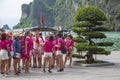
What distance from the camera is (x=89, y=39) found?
21.4 m

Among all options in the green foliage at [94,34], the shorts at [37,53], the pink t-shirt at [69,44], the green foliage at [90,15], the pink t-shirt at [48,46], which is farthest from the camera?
the green foliage at [90,15]

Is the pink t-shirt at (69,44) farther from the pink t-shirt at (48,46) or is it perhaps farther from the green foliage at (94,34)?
the pink t-shirt at (48,46)

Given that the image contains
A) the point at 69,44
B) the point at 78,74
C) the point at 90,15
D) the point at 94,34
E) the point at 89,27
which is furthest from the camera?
the point at 89,27

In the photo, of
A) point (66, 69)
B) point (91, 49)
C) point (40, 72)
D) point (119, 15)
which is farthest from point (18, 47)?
point (119, 15)

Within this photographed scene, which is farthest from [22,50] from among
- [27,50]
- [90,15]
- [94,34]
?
[90,15]

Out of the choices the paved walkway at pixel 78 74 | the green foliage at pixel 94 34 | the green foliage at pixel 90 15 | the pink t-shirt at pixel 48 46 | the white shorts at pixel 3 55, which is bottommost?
the paved walkway at pixel 78 74

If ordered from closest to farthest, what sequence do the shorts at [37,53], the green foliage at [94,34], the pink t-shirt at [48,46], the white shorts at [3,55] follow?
the white shorts at [3,55]
the pink t-shirt at [48,46]
the shorts at [37,53]
the green foliage at [94,34]

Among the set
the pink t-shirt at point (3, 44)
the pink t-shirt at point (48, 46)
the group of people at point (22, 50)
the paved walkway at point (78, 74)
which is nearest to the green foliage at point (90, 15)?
the group of people at point (22, 50)

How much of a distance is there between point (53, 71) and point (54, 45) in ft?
4.19

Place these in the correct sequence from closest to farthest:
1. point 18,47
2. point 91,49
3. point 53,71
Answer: point 18,47 < point 53,71 < point 91,49

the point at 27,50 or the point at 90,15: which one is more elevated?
the point at 90,15

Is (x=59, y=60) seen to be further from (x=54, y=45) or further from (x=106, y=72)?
(x=106, y=72)

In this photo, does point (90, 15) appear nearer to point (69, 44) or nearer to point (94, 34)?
point (94, 34)

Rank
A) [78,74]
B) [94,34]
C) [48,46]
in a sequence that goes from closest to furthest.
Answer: [78,74] → [48,46] → [94,34]
